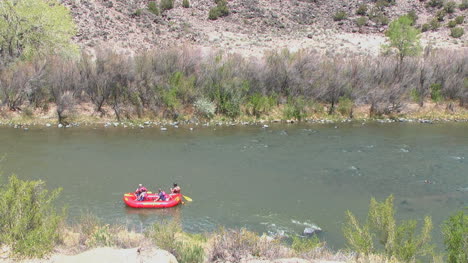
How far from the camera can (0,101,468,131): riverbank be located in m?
34.4

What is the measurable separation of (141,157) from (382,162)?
13.8 meters

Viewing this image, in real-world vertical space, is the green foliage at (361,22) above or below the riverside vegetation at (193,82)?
above

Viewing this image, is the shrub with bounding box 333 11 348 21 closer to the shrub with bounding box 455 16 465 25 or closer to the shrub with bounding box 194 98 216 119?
the shrub with bounding box 455 16 465 25

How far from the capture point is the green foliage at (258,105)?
38.1 metres

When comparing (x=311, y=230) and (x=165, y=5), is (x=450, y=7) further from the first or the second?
(x=311, y=230)

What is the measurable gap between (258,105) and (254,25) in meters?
28.3

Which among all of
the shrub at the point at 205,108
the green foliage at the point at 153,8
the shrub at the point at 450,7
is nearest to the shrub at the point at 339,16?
the shrub at the point at 450,7

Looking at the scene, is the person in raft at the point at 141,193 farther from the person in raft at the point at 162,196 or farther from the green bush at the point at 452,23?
the green bush at the point at 452,23

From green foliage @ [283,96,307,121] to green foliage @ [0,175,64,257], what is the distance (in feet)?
93.2

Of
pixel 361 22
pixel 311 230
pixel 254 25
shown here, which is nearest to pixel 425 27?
pixel 361 22

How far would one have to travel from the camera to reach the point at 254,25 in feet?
208

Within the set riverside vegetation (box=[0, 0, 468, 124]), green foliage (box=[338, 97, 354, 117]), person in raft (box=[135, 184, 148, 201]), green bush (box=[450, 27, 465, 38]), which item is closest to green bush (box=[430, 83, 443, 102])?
riverside vegetation (box=[0, 0, 468, 124])

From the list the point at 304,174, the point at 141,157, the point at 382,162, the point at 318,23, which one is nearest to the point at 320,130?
the point at 382,162

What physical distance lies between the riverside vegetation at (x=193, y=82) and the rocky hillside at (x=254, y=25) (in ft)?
36.8
